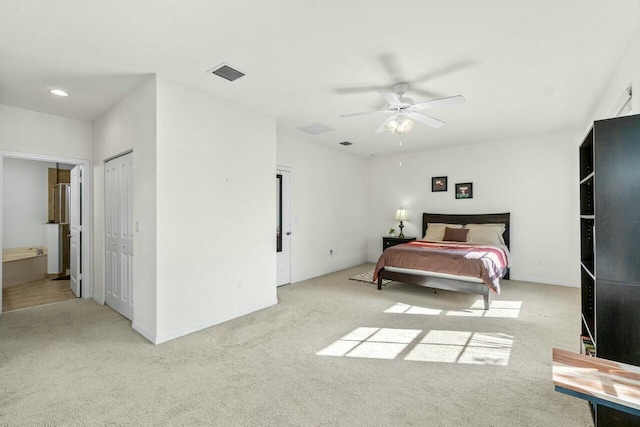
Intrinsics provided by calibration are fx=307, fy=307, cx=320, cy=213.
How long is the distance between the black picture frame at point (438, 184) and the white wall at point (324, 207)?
64.9 inches

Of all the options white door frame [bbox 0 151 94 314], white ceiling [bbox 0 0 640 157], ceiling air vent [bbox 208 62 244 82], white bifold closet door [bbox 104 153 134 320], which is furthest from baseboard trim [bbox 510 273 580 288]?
white door frame [bbox 0 151 94 314]

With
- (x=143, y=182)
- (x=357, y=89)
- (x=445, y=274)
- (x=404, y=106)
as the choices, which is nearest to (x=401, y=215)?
(x=445, y=274)

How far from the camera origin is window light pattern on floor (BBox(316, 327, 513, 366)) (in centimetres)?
275

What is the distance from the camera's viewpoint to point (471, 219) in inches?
238

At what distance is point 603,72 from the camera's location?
300 centimetres

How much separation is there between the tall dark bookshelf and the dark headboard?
4476 millimetres

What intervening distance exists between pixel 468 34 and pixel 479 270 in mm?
2884

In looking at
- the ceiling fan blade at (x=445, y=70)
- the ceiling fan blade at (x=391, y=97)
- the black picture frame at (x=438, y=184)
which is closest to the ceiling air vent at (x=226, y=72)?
the ceiling fan blade at (x=391, y=97)

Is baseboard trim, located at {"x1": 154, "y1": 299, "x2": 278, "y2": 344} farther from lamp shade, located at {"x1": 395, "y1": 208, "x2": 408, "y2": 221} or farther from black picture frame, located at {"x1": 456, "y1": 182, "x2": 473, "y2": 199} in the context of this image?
black picture frame, located at {"x1": 456, "y1": 182, "x2": 473, "y2": 199}

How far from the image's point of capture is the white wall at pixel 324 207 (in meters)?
5.61

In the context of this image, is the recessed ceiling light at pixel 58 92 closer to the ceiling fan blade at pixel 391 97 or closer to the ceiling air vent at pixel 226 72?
the ceiling air vent at pixel 226 72

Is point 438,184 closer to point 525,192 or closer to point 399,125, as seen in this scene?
point 525,192

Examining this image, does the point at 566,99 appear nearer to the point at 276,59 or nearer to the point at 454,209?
the point at 454,209

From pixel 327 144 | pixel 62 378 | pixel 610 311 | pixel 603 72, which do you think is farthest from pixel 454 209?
pixel 62 378
